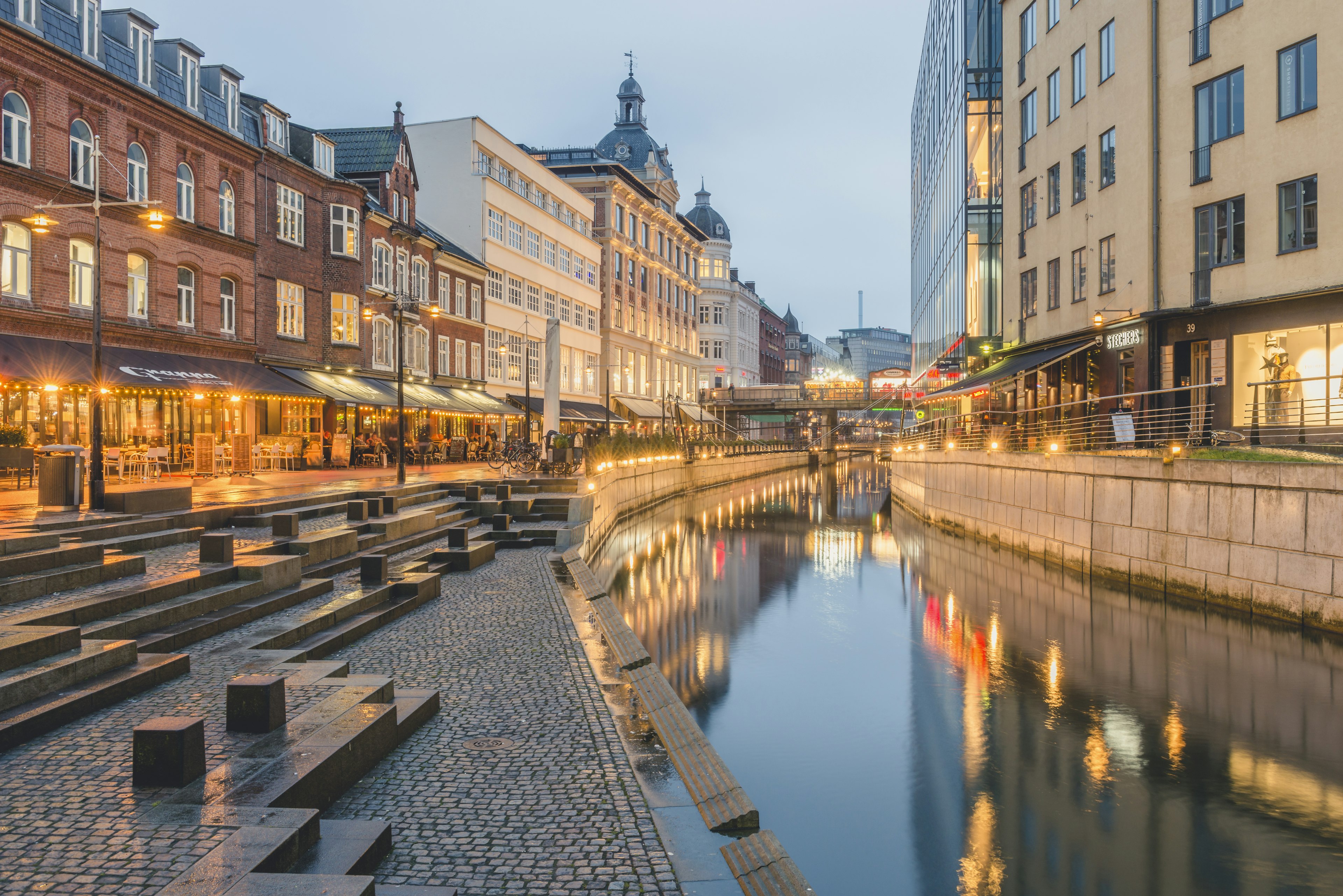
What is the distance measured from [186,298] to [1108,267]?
88.5 feet

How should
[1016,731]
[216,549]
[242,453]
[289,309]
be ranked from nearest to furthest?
[216,549], [1016,731], [242,453], [289,309]

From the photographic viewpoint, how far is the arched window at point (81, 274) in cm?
2397

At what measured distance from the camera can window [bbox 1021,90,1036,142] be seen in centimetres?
3316

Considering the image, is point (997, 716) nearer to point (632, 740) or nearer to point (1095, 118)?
point (632, 740)

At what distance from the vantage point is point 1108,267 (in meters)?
27.6

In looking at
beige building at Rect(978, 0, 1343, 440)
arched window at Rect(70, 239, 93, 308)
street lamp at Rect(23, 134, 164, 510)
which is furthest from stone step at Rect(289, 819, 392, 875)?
Answer: arched window at Rect(70, 239, 93, 308)

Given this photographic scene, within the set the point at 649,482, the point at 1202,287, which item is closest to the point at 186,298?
the point at 649,482

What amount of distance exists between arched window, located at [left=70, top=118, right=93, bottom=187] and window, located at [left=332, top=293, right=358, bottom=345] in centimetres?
1198

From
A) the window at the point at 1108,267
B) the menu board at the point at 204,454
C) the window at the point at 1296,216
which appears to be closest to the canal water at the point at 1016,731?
the window at the point at 1296,216

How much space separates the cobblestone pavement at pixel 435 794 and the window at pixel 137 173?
20877 millimetres

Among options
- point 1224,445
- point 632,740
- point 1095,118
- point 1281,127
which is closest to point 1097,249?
point 1095,118

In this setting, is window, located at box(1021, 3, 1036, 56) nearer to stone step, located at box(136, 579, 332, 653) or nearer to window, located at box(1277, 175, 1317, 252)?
window, located at box(1277, 175, 1317, 252)

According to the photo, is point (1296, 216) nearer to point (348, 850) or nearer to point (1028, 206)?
point (1028, 206)

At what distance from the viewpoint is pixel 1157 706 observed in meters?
11.6
